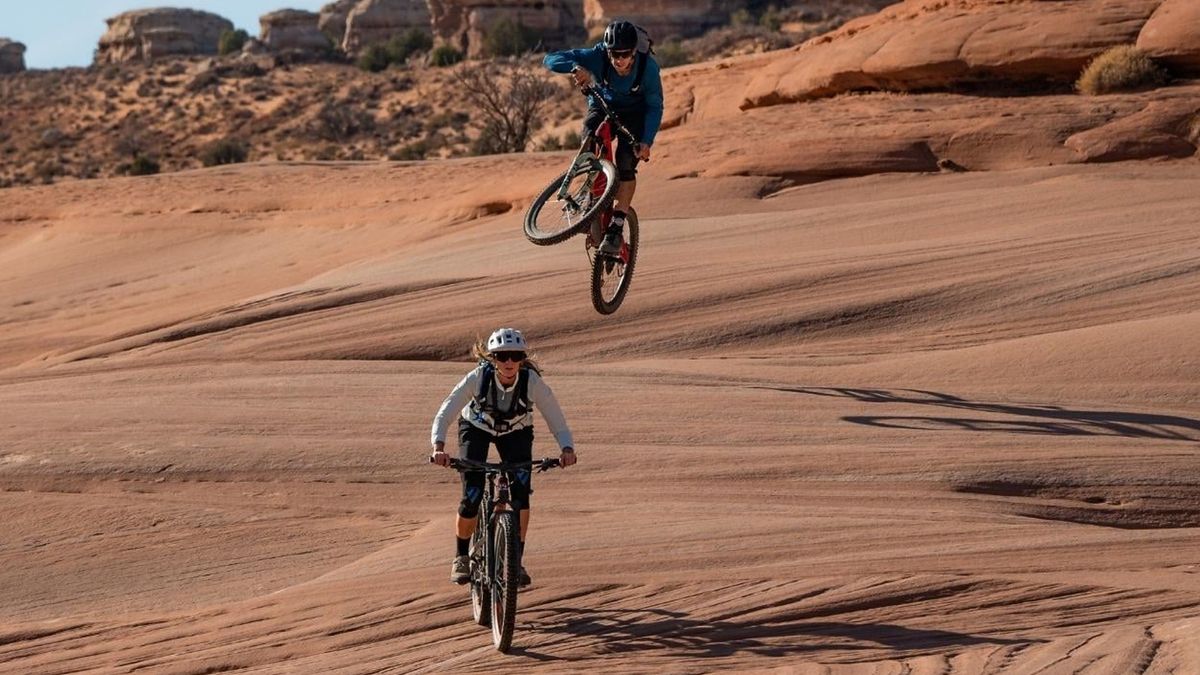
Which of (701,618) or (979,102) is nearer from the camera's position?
(701,618)

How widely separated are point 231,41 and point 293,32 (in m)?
7.67

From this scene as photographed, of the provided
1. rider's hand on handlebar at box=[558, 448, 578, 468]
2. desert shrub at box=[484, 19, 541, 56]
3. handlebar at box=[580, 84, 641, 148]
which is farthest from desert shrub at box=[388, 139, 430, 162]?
rider's hand on handlebar at box=[558, 448, 578, 468]

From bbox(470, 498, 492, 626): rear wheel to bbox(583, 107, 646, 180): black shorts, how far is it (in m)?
4.69

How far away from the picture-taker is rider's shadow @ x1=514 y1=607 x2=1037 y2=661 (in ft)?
27.1

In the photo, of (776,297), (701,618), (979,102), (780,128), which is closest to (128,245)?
(780,128)

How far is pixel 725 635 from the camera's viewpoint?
27.9ft

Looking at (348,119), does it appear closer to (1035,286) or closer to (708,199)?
(708,199)

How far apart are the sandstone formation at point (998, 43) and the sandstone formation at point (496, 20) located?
39492mm

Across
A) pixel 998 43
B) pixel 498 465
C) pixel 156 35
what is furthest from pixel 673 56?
pixel 498 465

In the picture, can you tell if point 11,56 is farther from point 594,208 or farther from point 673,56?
point 594,208

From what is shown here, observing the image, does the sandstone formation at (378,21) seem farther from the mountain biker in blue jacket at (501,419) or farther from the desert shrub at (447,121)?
the mountain biker in blue jacket at (501,419)

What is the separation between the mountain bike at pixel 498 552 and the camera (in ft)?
26.7

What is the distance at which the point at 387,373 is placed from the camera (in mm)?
14250

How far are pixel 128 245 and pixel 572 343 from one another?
16.3 m
